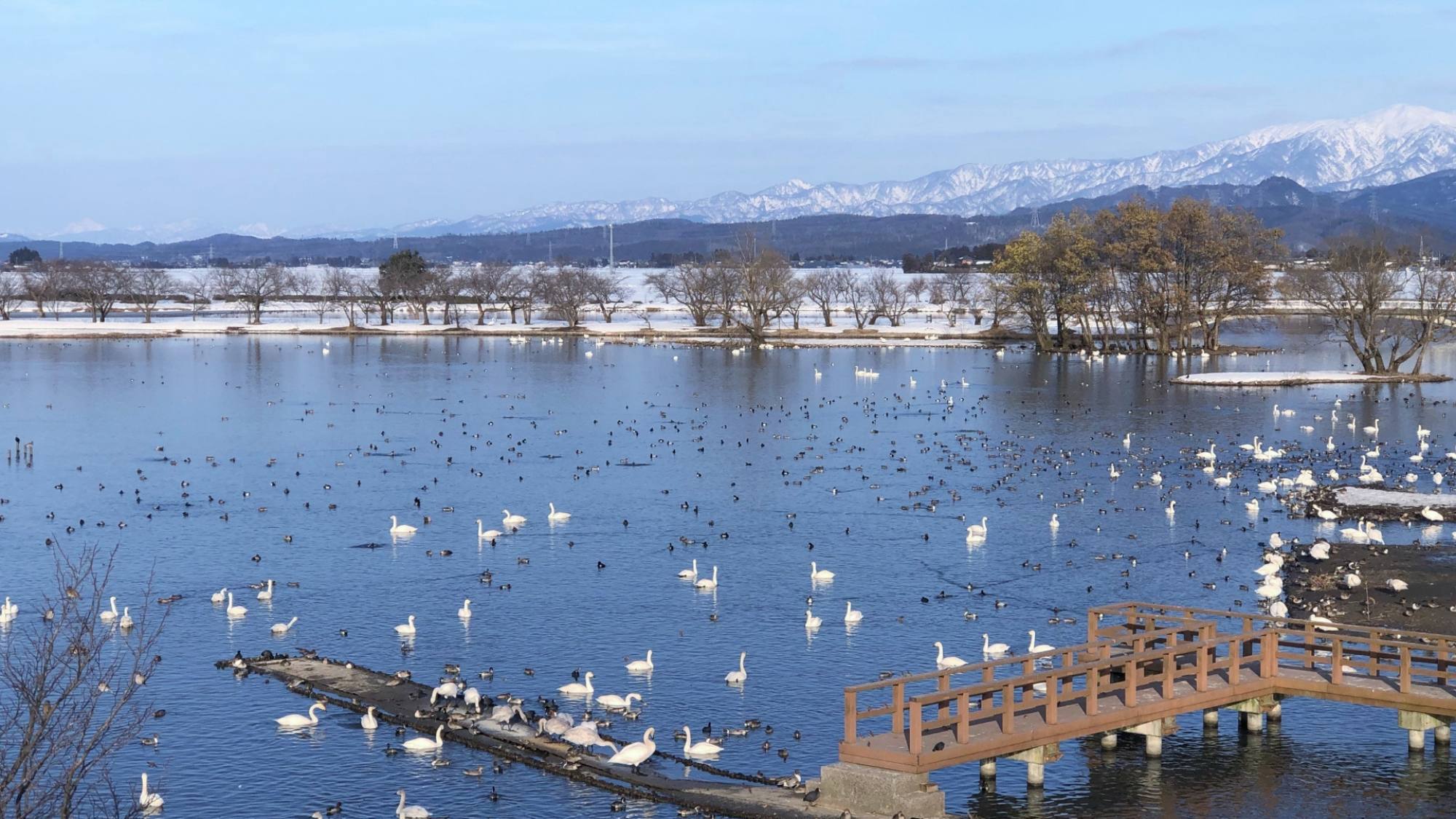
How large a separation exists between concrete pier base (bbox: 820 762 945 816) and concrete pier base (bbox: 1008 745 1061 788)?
7.06 ft

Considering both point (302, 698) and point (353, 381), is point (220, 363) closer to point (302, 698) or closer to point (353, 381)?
point (353, 381)

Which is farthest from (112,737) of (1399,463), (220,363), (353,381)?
(220,363)

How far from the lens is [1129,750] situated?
2692 centimetres

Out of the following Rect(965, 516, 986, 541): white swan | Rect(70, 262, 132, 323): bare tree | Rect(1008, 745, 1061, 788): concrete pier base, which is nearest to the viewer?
Rect(1008, 745, 1061, 788): concrete pier base

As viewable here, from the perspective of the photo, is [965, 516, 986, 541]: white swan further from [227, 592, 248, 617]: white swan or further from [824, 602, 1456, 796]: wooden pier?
[227, 592, 248, 617]: white swan

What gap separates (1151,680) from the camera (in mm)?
25969

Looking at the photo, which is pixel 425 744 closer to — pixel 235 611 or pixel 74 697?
pixel 74 697

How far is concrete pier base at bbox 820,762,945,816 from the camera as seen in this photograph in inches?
889

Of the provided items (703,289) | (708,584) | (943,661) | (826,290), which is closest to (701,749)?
(943,661)

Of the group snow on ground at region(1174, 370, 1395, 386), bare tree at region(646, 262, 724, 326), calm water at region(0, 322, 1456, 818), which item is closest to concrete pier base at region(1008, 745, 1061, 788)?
calm water at region(0, 322, 1456, 818)

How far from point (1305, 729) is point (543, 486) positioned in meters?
31.9

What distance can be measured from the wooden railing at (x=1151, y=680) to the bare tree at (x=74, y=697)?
422 inches

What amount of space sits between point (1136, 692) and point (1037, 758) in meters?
2.51

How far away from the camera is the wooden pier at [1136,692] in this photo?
2366 cm
